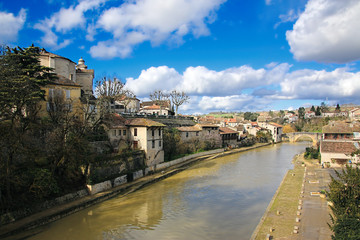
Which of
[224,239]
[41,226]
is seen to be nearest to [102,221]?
[41,226]

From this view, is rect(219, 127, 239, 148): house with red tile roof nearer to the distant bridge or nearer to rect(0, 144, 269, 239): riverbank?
rect(0, 144, 269, 239): riverbank

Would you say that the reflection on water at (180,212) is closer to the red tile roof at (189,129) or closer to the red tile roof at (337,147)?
the red tile roof at (337,147)

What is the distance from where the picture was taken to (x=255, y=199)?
20.3m

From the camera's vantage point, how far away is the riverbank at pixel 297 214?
12609 millimetres

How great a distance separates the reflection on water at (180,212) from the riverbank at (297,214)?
113cm

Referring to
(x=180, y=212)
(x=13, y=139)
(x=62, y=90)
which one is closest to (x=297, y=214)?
(x=180, y=212)

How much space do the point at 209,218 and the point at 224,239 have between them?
3.07 meters

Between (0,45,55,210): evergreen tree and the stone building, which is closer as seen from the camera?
(0,45,55,210): evergreen tree

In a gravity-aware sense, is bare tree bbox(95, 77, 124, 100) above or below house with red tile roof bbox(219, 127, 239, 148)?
above

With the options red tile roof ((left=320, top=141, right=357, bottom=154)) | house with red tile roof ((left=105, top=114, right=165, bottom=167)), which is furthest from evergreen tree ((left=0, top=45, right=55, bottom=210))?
red tile roof ((left=320, top=141, right=357, bottom=154))

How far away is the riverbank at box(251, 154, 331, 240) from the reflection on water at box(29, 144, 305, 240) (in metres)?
1.13

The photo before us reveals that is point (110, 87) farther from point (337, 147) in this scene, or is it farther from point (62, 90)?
point (337, 147)

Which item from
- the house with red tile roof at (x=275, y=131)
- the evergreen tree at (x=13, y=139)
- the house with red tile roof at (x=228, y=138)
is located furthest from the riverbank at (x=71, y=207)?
the house with red tile roof at (x=275, y=131)

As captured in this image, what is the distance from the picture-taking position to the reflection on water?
48.3 feet
